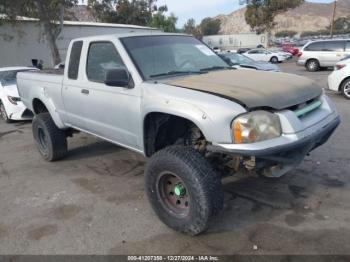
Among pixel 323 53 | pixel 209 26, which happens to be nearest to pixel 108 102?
pixel 323 53

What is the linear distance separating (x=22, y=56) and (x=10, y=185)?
815 inches

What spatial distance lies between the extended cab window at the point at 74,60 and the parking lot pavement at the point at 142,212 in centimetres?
141

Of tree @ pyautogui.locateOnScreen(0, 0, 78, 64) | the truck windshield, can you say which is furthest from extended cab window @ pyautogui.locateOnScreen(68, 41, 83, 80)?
tree @ pyautogui.locateOnScreen(0, 0, 78, 64)

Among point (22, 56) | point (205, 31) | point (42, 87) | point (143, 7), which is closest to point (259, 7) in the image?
point (143, 7)

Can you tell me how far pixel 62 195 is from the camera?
459 centimetres

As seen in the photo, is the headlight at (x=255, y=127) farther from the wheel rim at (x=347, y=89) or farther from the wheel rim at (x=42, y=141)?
the wheel rim at (x=347, y=89)

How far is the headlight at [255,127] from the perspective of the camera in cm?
302

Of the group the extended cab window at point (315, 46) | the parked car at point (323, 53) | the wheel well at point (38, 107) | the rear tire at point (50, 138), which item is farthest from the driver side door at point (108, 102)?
the extended cab window at point (315, 46)

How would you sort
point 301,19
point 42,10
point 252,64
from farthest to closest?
point 301,19, point 42,10, point 252,64

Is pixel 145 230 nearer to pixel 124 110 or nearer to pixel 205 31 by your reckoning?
pixel 124 110

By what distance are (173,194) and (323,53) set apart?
721 inches

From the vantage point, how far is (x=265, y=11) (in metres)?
41.6

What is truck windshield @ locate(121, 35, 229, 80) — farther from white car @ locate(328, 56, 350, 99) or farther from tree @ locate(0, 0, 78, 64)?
tree @ locate(0, 0, 78, 64)

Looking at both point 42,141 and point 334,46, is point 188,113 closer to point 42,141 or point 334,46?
point 42,141
